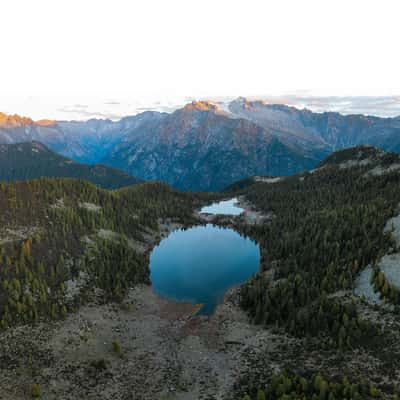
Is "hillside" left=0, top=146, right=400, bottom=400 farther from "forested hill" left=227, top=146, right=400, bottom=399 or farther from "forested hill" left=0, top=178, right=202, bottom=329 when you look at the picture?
"forested hill" left=0, top=178, right=202, bottom=329

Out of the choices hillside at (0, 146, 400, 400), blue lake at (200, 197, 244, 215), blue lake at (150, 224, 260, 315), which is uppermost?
hillside at (0, 146, 400, 400)

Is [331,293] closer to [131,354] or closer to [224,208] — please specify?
[131,354]

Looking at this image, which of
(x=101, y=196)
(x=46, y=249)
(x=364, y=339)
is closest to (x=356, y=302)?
(x=364, y=339)

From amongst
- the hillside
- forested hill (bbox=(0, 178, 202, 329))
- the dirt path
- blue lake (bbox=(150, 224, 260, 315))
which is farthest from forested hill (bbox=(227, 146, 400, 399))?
forested hill (bbox=(0, 178, 202, 329))

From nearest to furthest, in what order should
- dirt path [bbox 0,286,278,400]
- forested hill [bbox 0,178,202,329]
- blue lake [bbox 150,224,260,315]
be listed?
1. dirt path [bbox 0,286,278,400]
2. forested hill [bbox 0,178,202,329]
3. blue lake [bbox 150,224,260,315]

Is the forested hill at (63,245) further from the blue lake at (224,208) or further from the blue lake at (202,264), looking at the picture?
the blue lake at (224,208)
